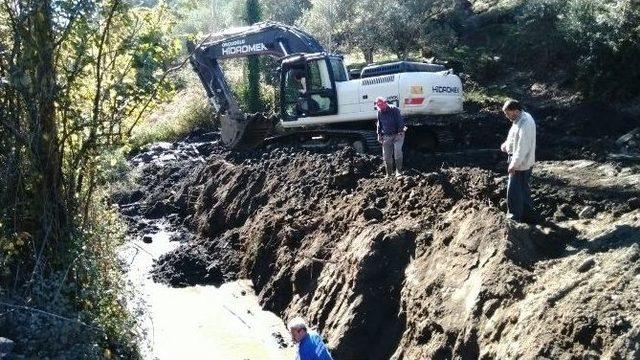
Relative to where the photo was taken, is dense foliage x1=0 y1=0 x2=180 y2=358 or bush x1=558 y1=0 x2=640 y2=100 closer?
dense foliage x1=0 y1=0 x2=180 y2=358

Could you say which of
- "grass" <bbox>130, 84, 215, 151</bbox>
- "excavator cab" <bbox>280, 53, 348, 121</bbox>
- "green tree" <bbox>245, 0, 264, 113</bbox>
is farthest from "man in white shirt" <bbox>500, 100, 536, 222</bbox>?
"green tree" <bbox>245, 0, 264, 113</bbox>

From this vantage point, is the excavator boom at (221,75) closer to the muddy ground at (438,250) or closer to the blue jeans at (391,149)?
the muddy ground at (438,250)

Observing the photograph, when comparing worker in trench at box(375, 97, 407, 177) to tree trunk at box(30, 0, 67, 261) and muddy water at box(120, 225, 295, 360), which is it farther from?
tree trunk at box(30, 0, 67, 261)

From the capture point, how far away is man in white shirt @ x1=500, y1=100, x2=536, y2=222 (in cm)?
998

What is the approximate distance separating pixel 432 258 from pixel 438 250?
14 cm

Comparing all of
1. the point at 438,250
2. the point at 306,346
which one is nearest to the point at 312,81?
the point at 438,250

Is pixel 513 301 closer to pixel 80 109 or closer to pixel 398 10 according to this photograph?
pixel 80 109

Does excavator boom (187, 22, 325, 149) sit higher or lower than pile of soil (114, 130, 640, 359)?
higher

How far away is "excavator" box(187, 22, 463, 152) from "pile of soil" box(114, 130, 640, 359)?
52.7 inches

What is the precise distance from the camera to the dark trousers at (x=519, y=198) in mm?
10281

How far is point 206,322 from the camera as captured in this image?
564 inches

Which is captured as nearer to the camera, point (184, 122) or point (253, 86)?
point (184, 122)

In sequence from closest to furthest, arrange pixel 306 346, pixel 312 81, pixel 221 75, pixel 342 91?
pixel 306 346, pixel 342 91, pixel 312 81, pixel 221 75

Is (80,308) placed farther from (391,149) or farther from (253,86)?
(253,86)
